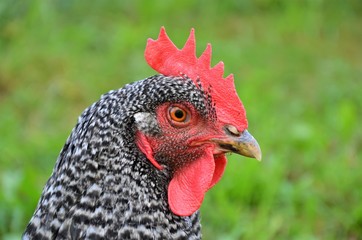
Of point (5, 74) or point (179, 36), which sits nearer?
point (5, 74)

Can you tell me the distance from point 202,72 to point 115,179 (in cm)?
50

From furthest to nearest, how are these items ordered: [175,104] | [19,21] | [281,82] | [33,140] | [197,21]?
[197,21]
[281,82]
[19,21]
[33,140]
[175,104]

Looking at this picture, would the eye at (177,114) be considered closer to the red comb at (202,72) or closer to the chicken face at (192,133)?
the chicken face at (192,133)

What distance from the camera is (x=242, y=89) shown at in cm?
549

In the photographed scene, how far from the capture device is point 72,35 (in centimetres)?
618

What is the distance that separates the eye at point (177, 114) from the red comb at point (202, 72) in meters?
0.12

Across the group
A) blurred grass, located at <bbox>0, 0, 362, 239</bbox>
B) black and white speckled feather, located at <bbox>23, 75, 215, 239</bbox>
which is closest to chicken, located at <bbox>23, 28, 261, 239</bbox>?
black and white speckled feather, located at <bbox>23, 75, 215, 239</bbox>

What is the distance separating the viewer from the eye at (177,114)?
2.26 meters

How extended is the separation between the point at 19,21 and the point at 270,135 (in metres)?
2.16

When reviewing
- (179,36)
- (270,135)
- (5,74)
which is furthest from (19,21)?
(270,135)

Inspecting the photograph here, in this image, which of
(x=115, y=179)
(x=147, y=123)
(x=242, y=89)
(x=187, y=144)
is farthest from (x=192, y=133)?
(x=242, y=89)

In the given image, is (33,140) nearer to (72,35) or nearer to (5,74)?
(5,74)

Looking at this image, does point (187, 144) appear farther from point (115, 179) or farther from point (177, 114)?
point (115, 179)

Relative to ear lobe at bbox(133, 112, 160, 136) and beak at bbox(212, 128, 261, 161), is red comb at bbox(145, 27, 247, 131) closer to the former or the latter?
beak at bbox(212, 128, 261, 161)
